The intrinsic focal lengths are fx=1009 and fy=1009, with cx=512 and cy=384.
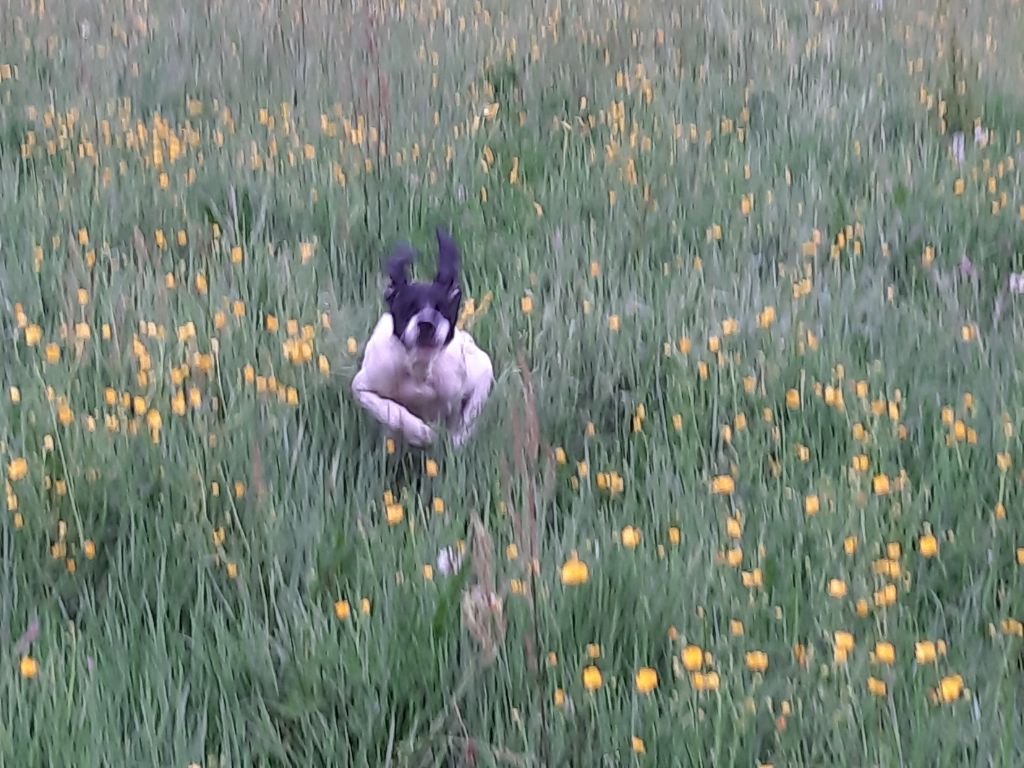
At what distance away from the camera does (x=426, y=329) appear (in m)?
2.31

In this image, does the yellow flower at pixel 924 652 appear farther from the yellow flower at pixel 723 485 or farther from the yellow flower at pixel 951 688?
the yellow flower at pixel 723 485

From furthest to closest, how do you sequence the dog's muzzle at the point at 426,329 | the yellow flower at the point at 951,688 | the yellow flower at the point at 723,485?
the dog's muzzle at the point at 426,329
the yellow flower at the point at 723,485
the yellow flower at the point at 951,688

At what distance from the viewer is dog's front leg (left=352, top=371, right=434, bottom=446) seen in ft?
7.93

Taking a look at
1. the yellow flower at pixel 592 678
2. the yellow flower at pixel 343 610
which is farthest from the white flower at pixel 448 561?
the yellow flower at pixel 592 678

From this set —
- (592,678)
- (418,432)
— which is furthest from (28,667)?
(418,432)

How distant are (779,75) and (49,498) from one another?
153 inches

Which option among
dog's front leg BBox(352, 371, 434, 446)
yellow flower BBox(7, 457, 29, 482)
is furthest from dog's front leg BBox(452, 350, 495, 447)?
yellow flower BBox(7, 457, 29, 482)

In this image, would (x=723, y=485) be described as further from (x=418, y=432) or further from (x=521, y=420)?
(x=418, y=432)

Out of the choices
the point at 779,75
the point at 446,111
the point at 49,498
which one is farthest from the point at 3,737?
the point at 779,75

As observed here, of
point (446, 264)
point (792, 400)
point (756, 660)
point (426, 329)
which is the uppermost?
point (446, 264)

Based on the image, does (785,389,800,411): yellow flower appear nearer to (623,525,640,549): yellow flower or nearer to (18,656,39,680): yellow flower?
(623,525,640,549): yellow flower

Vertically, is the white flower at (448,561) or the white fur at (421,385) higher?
the white fur at (421,385)

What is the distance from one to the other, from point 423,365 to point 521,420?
0.90 ft

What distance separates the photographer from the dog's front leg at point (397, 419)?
7.93 feet
